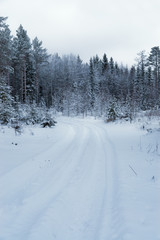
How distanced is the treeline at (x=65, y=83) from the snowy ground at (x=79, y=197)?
9116 mm

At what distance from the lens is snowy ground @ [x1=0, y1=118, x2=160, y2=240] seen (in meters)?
2.38

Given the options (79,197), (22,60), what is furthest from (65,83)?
(79,197)

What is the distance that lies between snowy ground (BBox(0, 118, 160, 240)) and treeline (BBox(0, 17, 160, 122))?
9.12 m

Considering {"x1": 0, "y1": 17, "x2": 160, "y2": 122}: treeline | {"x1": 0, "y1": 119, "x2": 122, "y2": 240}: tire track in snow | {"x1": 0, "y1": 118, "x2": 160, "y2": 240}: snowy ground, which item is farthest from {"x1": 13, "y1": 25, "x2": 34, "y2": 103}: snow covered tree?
{"x1": 0, "y1": 119, "x2": 122, "y2": 240}: tire track in snow

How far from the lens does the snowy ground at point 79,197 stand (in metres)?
2.38

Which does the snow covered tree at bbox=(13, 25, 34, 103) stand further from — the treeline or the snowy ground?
the snowy ground

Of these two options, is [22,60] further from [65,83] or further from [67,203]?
[67,203]

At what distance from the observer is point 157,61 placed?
1439 inches

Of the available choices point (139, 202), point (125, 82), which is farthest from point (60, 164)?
point (125, 82)

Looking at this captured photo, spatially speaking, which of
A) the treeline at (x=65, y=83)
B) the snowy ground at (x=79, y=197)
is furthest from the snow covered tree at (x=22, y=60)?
the snowy ground at (x=79, y=197)

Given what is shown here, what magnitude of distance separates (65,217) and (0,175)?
107 inches

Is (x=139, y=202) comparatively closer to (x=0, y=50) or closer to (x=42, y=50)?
(x=0, y=50)

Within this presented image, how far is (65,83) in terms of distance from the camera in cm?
5200

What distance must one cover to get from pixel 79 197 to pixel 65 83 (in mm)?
51206
